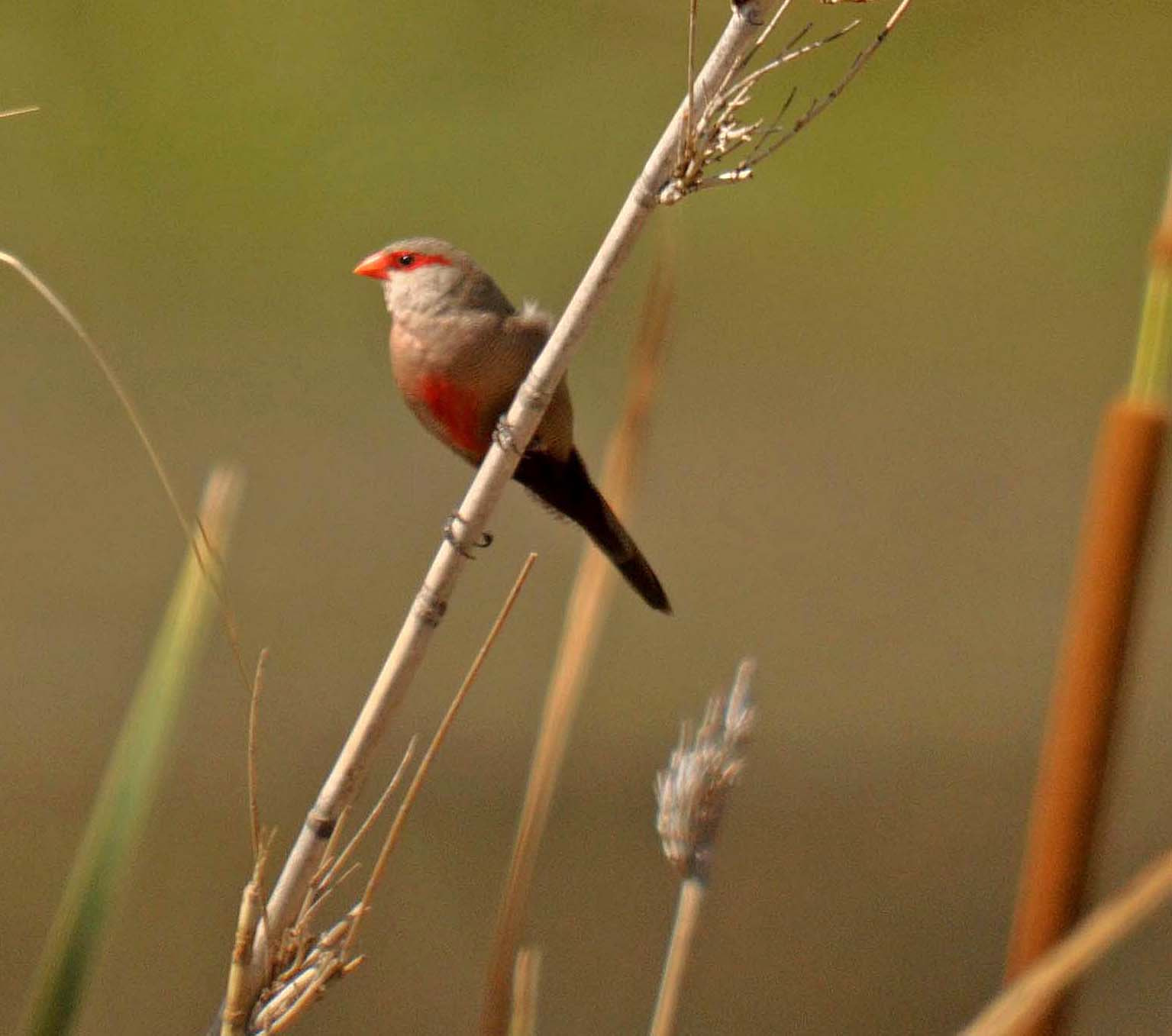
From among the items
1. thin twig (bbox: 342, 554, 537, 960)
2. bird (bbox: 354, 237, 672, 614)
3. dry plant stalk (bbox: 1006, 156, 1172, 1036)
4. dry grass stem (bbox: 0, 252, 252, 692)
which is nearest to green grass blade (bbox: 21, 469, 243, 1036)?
dry grass stem (bbox: 0, 252, 252, 692)

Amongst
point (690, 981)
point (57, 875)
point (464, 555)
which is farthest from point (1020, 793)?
point (464, 555)

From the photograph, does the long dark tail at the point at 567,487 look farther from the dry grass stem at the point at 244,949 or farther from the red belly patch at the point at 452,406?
the dry grass stem at the point at 244,949

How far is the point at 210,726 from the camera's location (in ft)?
11.8

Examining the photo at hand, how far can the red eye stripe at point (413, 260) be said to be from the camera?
1438 millimetres

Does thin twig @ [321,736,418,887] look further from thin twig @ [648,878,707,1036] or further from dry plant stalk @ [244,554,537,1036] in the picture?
thin twig @ [648,878,707,1036]

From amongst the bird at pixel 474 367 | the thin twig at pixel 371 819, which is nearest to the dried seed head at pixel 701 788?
the thin twig at pixel 371 819

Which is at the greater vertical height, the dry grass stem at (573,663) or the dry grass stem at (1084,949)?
the dry grass stem at (1084,949)

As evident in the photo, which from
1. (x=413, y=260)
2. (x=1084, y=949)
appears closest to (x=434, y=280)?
(x=413, y=260)

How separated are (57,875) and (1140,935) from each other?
197cm

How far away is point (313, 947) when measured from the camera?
0.76 m

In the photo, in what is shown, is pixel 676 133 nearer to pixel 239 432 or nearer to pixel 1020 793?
pixel 1020 793

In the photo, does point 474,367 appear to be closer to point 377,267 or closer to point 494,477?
point 377,267

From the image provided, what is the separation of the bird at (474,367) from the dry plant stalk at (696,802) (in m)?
0.59

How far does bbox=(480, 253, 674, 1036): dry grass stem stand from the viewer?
0.72 meters
